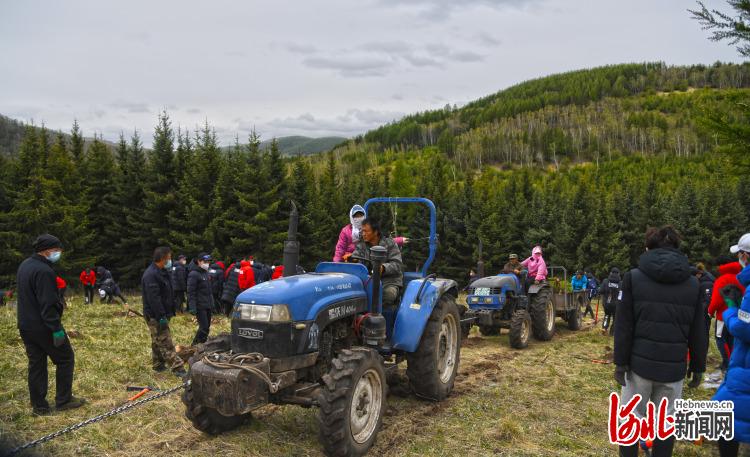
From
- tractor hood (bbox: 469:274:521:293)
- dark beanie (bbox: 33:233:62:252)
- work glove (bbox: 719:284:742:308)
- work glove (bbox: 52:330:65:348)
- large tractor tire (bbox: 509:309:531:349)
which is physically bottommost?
large tractor tire (bbox: 509:309:531:349)

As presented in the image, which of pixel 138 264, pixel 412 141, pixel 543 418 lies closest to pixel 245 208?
pixel 138 264

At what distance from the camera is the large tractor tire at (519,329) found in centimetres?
979

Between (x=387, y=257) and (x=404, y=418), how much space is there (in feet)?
5.88

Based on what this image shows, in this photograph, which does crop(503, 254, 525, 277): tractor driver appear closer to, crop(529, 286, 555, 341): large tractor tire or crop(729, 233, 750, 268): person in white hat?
crop(529, 286, 555, 341): large tractor tire

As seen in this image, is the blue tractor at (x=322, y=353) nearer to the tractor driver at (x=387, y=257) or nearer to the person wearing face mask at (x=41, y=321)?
the tractor driver at (x=387, y=257)

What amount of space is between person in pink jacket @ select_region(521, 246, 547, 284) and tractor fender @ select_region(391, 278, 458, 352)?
5.75 meters

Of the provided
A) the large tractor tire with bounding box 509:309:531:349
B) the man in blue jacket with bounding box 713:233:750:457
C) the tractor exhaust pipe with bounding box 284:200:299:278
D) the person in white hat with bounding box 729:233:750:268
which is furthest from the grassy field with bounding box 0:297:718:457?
the person in white hat with bounding box 729:233:750:268

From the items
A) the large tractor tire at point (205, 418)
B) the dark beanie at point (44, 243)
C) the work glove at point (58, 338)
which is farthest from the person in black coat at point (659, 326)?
the dark beanie at point (44, 243)

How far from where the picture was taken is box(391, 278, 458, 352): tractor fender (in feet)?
19.2

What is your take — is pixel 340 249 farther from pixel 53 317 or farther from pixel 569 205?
pixel 569 205

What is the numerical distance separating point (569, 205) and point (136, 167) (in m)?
25.7

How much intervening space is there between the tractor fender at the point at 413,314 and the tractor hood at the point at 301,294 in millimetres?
856

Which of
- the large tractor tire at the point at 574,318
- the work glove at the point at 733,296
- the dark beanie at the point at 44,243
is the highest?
the dark beanie at the point at 44,243

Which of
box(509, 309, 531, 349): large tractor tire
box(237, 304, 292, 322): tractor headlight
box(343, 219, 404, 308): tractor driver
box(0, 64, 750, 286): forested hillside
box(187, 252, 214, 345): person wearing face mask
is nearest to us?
box(237, 304, 292, 322): tractor headlight
